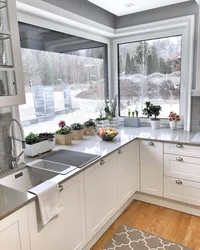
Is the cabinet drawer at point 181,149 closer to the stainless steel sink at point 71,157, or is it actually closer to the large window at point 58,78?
the stainless steel sink at point 71,157

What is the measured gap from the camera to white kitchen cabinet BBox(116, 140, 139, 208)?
242 centimetres

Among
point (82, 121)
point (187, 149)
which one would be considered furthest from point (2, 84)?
point (187, 149)

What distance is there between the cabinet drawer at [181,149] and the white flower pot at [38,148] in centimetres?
133

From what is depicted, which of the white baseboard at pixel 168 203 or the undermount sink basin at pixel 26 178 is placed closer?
the undermount sink basin at pixel 26 178

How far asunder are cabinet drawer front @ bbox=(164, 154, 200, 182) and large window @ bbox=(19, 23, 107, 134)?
4.32 ft

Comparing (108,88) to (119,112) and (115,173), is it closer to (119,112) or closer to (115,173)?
(119,112)

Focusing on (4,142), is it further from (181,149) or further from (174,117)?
(174,117)

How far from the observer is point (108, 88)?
352 cm

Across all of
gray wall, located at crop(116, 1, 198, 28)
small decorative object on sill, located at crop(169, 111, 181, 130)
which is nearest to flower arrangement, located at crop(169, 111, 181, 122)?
small decorative object on sill, located at crop(169, 111, 181, 130)

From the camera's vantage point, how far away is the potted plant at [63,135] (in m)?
2.48

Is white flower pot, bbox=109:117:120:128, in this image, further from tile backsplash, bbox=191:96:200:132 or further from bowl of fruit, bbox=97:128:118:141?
tile backsplash, bbox=191:96:200:132

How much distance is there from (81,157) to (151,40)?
2.06m

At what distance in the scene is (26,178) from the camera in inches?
73.3

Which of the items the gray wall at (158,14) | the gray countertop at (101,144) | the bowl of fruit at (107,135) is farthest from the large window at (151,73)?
the bowl of fruit at (107,135)
